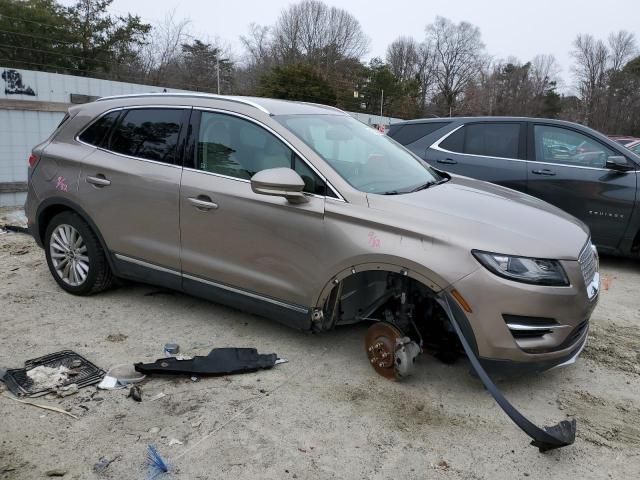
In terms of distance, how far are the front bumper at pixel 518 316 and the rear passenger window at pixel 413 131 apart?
438cm

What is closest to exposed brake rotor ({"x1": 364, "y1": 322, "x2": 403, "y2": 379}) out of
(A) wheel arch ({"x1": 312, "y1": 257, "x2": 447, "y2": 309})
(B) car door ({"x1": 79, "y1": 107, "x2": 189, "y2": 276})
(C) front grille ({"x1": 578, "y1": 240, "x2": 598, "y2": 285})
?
(A) wheel arch ({"x1": 312, "y1": 257, "x2": 447, "y2": 309})

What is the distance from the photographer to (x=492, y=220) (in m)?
3.16

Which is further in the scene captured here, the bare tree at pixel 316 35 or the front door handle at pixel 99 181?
the bare tree at pixel 316 35

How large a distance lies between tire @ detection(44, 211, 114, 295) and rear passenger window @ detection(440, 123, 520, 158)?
4.55m

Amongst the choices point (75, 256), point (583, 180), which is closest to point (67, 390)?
point (75, 256)

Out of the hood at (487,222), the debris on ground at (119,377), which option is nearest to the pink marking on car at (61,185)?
the debris on ground at (119,377)

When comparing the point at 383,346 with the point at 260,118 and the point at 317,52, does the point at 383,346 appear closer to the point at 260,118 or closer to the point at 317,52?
the point at 260,118

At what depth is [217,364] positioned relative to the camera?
349 centimetres

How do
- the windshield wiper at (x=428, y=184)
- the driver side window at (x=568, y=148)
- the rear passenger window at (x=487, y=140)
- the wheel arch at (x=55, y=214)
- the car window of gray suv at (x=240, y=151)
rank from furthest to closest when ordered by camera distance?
the rear passenger window at (x=487, y=140) < the driver side window at (x=568, y=148) < the wheel arch at (x=55, y=214) < the windshield wiper at (x=428, y=184) < the car window of gray suv at (x=240, y=151)

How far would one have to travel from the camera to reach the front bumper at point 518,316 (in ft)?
9.48

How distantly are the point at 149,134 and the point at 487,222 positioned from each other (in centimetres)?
274

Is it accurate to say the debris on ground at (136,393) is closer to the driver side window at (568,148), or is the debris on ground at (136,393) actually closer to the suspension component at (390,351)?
the suspension component at (390,351)

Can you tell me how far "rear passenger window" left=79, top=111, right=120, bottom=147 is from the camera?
4461 mm

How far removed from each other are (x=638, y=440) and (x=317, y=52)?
202 feet
